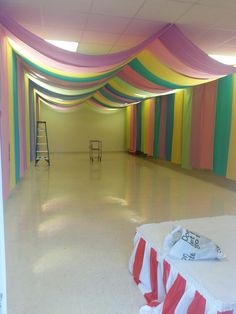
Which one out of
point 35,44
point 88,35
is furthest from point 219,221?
point 88,35

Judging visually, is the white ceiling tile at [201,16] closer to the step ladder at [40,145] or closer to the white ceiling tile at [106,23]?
the white ceiling tile at [106,23]

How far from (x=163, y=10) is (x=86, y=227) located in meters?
2.65

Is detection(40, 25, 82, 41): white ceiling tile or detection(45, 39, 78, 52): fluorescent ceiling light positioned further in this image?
detection(45, 39, 78, 52): fluorescent ceiling light

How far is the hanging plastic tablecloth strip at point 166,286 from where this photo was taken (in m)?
1.28

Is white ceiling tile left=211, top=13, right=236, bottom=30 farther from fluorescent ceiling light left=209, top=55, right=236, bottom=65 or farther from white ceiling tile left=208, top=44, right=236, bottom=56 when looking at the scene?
fluorescent ceiling light left=209, top=55, right=236, bottom=65

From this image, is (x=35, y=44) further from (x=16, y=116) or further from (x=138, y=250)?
(x=138, y=250)

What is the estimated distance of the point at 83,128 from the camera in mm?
11578

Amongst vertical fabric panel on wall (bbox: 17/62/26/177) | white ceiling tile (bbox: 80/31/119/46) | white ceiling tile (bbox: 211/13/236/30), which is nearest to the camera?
white ceiling tile (bbox: 211/13/236/30)

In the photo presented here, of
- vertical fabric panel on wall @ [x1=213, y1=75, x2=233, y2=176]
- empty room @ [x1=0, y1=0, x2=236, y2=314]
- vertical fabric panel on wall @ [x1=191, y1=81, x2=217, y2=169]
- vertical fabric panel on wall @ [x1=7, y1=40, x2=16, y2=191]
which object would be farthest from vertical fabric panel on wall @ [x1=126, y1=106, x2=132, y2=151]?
vertical fabric panel on wall @ [x1=7, y1=40, x2=16, y2=191]

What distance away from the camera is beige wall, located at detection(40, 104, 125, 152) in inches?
440

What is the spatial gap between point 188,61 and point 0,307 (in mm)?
3799

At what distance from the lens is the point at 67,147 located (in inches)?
451

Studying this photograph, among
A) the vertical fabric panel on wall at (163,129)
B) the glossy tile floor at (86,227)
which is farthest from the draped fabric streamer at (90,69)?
the vertical fabric panel on wall at (163,129)

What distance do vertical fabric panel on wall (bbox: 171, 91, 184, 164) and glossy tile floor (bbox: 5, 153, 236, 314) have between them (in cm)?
95
